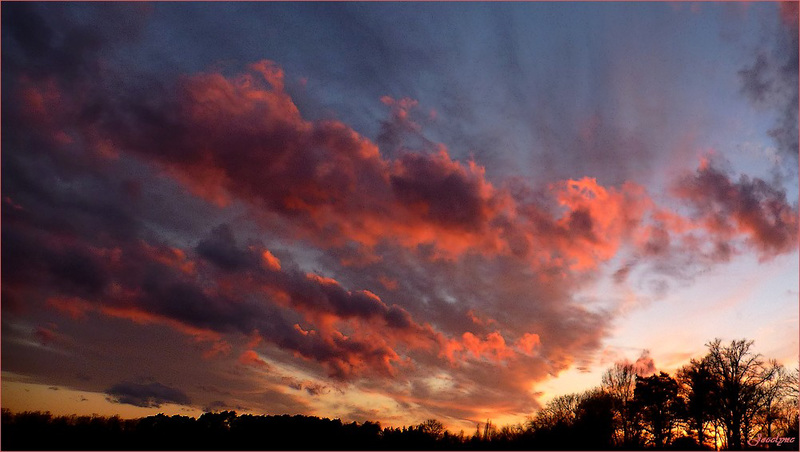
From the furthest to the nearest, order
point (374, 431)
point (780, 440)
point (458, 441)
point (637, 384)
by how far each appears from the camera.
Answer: point (374, 431)
point (637, 384)
point (458, 441)
point (780, 440)

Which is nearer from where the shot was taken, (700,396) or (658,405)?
(700,396)

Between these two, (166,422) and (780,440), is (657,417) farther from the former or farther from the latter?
(166,422)

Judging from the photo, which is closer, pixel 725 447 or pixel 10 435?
pixel 725 447

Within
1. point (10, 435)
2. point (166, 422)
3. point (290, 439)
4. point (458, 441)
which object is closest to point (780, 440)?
point (458, 441)

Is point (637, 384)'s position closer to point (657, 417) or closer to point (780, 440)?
point (657, 417)

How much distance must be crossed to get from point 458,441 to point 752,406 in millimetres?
40166

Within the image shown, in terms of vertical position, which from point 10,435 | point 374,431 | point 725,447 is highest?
point 725,447

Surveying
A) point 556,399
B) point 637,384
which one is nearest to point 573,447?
point 637,384

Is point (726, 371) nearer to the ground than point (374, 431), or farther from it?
farther from it

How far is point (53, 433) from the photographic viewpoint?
91.8 metres

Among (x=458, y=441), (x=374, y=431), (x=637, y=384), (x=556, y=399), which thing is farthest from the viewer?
(x=556, y=399)

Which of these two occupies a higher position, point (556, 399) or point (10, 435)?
point (556, 399)

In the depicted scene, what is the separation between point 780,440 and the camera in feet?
170

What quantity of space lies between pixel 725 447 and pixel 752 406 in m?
6.73
